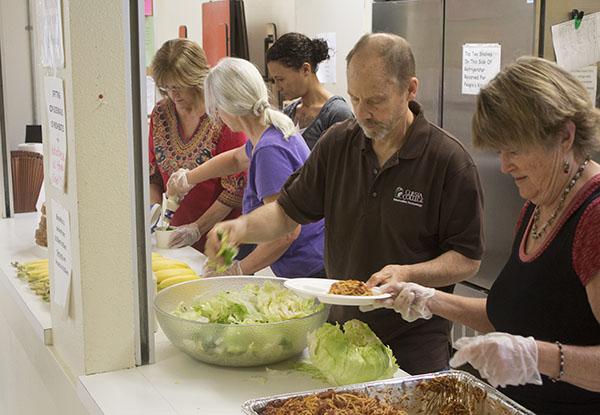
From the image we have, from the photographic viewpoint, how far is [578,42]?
3.22 m

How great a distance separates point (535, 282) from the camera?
170 cm

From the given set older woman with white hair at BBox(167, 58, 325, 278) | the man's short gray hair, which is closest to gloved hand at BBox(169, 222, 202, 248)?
older woman with white hair at BBox(167, 58, 325, 278)

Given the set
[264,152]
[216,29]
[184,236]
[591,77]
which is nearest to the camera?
[264,152]

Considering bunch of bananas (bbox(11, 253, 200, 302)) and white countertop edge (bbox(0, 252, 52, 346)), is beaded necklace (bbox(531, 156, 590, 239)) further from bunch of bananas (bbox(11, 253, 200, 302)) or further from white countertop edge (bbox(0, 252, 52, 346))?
white countertop edge (bbox(0, 252, 52, 346))

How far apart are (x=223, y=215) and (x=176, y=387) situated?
1664mm

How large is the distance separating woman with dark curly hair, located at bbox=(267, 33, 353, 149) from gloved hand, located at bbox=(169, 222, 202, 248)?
2.50 feet

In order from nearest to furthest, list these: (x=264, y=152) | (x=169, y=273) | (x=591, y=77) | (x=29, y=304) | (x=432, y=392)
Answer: (x=432, y=392) → (x=29, y=304) → (x=169, y=273) → (x=264, y=152) → (x=591, y=77)

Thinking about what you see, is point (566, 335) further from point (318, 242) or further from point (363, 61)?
point (318, 242)

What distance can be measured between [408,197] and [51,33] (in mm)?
1066

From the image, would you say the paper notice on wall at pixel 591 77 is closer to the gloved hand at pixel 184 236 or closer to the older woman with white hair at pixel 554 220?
the older woman with white hair at pixel 554 220

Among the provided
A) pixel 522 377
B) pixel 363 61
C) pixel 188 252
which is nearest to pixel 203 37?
pixel 188 252

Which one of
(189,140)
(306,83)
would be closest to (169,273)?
(189,140)

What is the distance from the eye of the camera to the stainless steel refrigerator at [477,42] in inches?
135

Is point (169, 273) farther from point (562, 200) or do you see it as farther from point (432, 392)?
point (562, 200)
